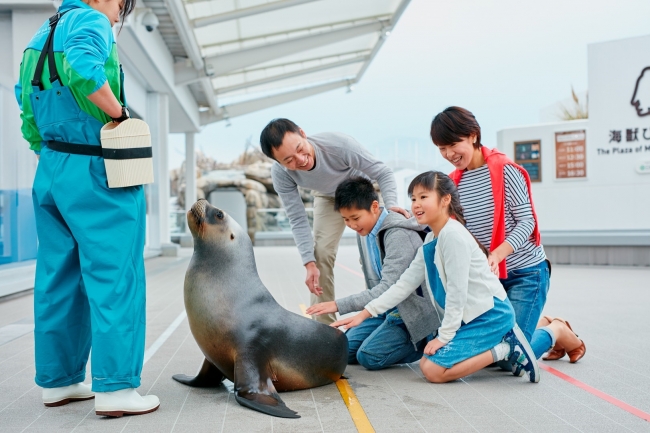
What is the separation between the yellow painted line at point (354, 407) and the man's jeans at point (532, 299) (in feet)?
4.14

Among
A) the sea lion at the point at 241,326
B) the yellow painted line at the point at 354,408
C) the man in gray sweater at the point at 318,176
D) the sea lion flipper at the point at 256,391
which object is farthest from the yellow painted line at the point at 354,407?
the man in gray sweater at the point at 318,176

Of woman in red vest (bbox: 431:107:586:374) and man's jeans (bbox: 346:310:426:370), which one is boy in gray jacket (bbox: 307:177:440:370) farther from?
woman in red vest (bbox: 431:107:586:374)

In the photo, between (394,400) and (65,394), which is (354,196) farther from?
(65,394)

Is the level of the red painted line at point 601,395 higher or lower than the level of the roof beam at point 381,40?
lower

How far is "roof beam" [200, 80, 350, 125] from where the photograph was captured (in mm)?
22266

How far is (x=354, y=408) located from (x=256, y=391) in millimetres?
511

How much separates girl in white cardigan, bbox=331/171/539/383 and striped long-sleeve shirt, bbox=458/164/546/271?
45 cm

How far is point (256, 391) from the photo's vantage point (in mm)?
3189

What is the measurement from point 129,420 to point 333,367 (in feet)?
3.96

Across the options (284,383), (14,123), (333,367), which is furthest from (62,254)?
(14,123)

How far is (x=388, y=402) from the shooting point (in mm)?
3355

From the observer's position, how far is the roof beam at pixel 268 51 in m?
15.1

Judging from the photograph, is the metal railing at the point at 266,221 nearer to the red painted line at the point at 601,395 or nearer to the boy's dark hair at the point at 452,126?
the boy's dark hair at the point at 452,126

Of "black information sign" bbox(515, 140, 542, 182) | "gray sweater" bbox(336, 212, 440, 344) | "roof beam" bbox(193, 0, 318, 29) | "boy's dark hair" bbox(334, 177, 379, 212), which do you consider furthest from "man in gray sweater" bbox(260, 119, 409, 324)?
"black information sign" bbox(515, 140, 542, 182)
